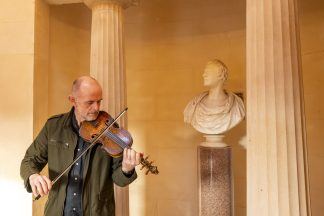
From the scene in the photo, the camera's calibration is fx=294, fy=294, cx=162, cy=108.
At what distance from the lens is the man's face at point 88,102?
1.72 m

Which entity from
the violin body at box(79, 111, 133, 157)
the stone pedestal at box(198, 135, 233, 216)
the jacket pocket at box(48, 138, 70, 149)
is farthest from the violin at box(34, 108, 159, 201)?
the stone pedestal at box(198, 135, 233, 216)

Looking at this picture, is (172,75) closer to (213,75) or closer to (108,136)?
(213,75)

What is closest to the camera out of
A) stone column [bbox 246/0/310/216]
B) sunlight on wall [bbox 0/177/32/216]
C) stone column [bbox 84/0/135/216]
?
stone column [bbox 246/0/310/216]

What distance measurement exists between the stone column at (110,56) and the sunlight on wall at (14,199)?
1.31m

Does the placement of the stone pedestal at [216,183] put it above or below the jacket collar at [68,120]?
below

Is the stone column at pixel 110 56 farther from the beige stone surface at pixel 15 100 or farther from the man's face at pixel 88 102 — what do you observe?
the man's face at pixel 88 102

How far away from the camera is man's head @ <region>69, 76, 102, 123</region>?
5.66 feet

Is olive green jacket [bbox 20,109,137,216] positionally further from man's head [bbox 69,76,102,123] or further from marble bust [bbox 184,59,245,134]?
marble bust [bbox 184,59,245,134]

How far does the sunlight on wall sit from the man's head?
7.45 feet

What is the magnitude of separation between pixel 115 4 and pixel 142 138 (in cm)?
204

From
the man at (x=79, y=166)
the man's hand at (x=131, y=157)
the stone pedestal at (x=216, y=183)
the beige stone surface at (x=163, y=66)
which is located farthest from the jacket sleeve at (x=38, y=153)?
the beige stone surface at (x=163, y=66)

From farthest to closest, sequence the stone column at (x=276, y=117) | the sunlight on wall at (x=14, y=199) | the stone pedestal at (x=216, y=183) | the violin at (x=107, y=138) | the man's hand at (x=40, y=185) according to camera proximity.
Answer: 1. the sunlight on wall at (x=14, y=199)
2. the stone pedestal at (x=216, y=183)
3. the stone column at (x=276, y=117)
4. the violin at (x=107, y=138)
5. the man's hand at (x=40, y=185)

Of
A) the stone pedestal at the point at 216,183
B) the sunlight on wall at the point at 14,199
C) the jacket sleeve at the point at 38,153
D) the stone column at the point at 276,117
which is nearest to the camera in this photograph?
the jacket sleeve at the point at 38,153

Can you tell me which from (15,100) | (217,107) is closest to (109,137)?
(217,107)
